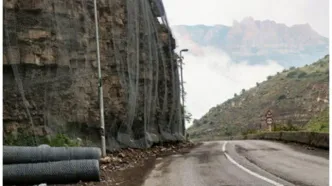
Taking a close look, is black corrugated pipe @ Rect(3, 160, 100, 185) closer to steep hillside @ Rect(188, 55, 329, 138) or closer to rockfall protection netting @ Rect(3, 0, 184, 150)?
rockfall protection netting @ Rect(3, 0, 184, 150)

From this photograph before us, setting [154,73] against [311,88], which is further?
[311,88]

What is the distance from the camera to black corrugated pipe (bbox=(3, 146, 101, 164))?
988cm

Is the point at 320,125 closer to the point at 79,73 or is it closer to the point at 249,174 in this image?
the point at 79,73

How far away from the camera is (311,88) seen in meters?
65.4

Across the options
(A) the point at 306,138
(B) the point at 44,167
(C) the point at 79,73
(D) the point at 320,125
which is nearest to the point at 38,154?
(B) the point at 44,167

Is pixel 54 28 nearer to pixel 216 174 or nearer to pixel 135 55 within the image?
pixel 135 55

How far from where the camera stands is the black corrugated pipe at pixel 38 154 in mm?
9875

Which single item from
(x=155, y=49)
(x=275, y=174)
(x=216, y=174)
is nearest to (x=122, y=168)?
(x=216, y=174)

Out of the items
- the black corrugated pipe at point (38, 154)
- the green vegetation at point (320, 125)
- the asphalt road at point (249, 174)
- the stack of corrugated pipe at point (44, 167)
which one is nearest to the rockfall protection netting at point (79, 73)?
the black corrugated pipe at point (38, 154)

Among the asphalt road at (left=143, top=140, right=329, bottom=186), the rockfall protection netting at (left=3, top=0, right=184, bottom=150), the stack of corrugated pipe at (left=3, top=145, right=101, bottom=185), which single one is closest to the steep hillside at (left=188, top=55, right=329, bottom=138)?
the rockfall protection netting at (left=3, top=0, right=184, bottom=150)

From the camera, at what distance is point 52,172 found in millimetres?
9812

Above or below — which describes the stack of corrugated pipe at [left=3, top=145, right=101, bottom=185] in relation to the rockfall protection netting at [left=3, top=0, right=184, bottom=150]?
below

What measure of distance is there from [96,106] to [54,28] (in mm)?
3720

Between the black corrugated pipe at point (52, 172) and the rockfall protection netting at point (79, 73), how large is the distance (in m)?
3.46
